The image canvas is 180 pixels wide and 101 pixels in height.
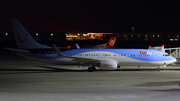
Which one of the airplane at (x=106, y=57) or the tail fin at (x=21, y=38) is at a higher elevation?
the tail fin at (x=21, y=38)

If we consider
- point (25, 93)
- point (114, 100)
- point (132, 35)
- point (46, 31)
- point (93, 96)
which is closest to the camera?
point (114, 100)

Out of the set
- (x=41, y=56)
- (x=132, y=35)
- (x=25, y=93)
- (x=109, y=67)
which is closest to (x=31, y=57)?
(x=41, y=56)

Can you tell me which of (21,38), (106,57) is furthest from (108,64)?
(21,38)

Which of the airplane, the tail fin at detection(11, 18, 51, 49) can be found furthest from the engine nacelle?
the tail fin at detection(11, 18, 51, 49)

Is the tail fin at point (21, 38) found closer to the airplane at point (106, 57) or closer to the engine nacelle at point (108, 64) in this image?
the airplane at point (106, 57)

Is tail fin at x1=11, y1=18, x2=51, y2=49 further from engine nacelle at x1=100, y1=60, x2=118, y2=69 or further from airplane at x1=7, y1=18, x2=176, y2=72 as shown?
engine nacelle at x1=100, y1=60, x2=118, y2=69

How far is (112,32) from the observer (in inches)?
6639

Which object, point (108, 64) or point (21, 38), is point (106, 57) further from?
point (21, 38)

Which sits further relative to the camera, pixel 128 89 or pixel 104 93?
pixel 128 89

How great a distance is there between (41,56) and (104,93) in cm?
2040

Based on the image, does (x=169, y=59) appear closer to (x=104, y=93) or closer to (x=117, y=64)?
(x=117, y=64)

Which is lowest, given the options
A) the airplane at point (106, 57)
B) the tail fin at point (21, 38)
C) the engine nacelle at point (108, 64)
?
the engine nacelle at point (108, 64)

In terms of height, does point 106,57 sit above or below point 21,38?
below

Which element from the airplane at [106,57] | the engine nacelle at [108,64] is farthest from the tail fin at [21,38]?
the engine nacelle at [108,64]
